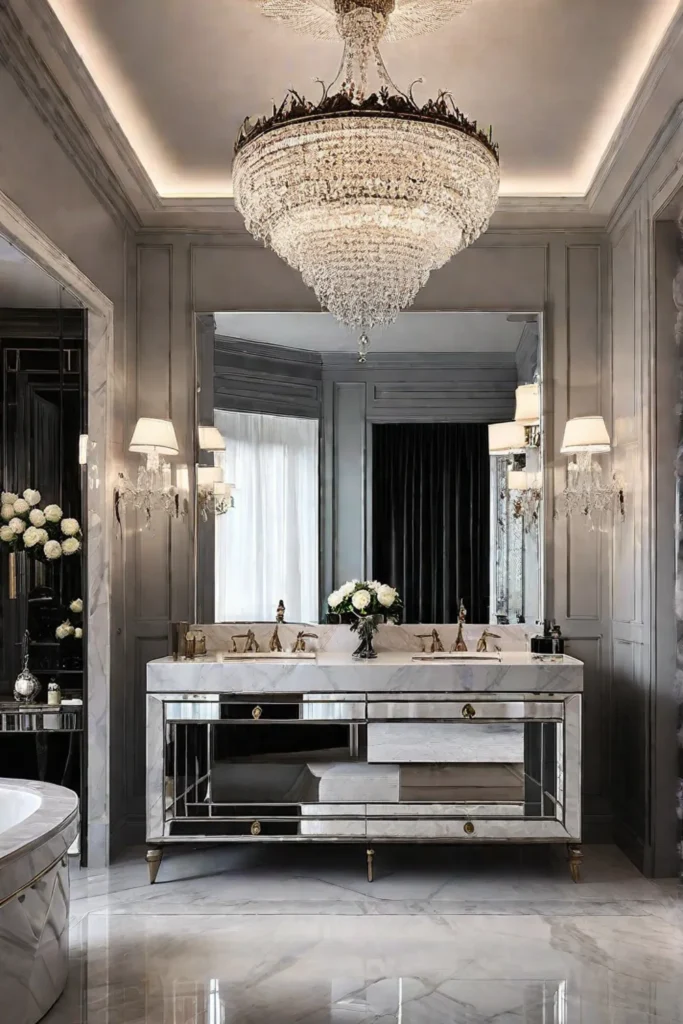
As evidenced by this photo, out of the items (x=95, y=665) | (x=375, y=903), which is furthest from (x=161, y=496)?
(x=375, y=903)

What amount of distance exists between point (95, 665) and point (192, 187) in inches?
86.5

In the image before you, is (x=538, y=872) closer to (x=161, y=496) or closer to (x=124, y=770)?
(x=124, y=770)

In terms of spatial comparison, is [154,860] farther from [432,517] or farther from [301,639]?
[432,517]

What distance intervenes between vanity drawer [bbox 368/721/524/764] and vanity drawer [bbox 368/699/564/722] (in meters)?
0.03

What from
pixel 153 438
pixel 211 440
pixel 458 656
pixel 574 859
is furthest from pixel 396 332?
pixel 574 859

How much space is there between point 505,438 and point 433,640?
3.29 feet

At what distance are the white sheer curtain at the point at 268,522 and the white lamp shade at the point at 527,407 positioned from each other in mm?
956

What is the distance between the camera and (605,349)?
4.32 metres

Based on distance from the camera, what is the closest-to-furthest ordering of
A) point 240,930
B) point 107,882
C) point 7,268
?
point 240,930
point 107,882
point 7,268

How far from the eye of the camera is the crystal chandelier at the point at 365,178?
2.42 m

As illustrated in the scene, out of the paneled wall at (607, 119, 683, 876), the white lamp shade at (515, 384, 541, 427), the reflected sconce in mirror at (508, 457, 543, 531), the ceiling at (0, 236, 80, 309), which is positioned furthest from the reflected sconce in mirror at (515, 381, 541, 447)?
the ceiling at (0, 236, 80, 309)

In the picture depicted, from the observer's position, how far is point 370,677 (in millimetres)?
3732

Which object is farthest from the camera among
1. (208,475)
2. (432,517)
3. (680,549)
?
(208,475)

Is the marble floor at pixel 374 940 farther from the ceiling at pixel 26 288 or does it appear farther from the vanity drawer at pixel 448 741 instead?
the ceiling at pixel 26 288
